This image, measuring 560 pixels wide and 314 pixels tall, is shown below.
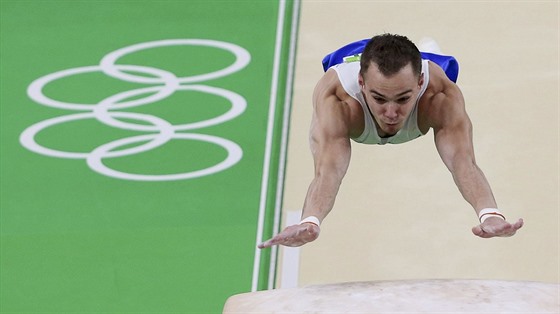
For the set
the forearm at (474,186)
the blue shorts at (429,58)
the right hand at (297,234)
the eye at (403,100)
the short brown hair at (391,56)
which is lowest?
the right hand at (297,234)

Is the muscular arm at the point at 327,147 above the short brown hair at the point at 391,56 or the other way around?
the other way around

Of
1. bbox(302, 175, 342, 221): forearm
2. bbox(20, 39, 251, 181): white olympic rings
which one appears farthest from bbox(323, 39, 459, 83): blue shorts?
bbox(20, 39, 251, 181): white olympic rings

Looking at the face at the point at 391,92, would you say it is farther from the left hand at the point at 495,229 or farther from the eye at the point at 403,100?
the left hand at the point at 495,229

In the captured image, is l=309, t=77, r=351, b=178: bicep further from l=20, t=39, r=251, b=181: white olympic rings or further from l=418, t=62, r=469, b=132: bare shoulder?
l=20, t=39, r=251, b=181: white olympic rings

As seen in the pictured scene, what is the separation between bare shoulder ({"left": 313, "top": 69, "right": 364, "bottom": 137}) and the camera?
5531mm

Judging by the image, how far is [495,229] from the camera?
479cm

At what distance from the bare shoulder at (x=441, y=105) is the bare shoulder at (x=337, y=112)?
0.32m

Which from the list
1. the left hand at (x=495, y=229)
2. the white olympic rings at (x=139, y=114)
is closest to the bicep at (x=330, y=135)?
the left hand at (x=495, y=229)

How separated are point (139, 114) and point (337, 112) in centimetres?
361

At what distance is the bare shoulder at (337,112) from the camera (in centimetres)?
553

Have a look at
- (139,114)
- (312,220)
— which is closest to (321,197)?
(312,220)

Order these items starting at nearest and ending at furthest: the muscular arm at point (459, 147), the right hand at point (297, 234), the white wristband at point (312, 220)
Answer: the right hand at point (297, 234) < the white wristband at point (312, 220) < the muscular arm at point (459, 147)

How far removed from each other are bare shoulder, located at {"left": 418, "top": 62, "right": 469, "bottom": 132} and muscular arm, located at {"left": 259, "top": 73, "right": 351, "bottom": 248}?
1.27 ft

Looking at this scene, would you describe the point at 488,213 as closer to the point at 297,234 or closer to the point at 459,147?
the point at 459,147
